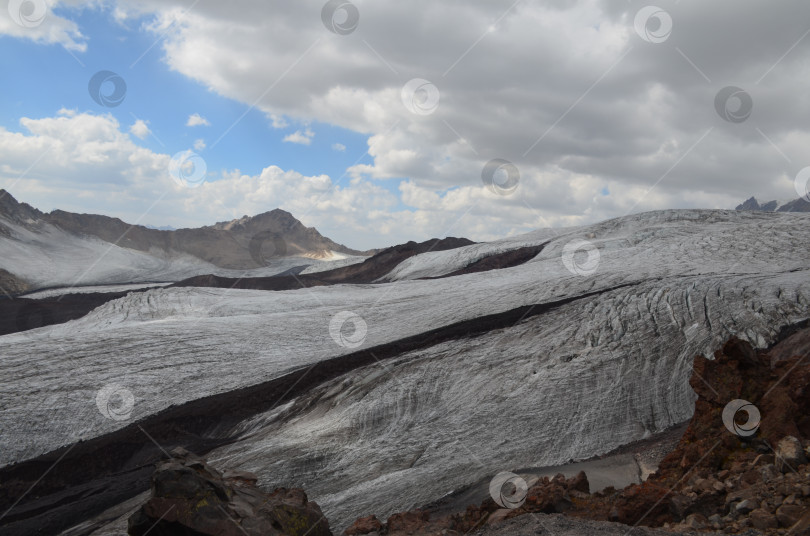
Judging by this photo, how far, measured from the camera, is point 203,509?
7355 millimetres

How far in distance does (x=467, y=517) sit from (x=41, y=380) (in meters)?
15.1

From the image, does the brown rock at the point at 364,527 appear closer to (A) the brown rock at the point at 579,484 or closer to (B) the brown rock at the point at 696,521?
(A) the brown rock at the point at 579,484

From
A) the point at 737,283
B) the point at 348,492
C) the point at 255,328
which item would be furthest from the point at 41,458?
the point at 737,283

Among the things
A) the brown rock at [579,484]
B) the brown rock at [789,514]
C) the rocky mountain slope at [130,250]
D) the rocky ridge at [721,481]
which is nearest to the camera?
the brown rock at [789,514]

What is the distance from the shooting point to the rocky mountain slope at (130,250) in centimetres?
5947

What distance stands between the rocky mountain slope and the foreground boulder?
53.8 metres

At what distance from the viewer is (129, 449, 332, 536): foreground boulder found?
23.6 feet

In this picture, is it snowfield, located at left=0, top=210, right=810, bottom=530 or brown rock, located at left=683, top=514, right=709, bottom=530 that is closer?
brown rock, located at left=683, top=514, right=709, bottom=530

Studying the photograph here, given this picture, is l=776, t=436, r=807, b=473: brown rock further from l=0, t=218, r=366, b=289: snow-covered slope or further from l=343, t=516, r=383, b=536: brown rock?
l=0, t=218, r=366, b=289: snow-covered slope

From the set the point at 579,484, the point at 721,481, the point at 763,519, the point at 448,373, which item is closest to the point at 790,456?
the point at 721,481

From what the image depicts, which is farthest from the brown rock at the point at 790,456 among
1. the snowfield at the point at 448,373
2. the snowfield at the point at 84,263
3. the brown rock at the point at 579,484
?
the snowfield at the point at 84,263

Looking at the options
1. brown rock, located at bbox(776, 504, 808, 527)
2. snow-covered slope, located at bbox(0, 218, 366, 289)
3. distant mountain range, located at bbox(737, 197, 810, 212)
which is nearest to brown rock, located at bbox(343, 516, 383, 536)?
brown rock, located at bbox(776, 504, 808, 527)

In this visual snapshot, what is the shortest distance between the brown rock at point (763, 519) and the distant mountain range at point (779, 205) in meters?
70.2

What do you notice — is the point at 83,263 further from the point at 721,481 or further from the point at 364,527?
the point at 721,481
